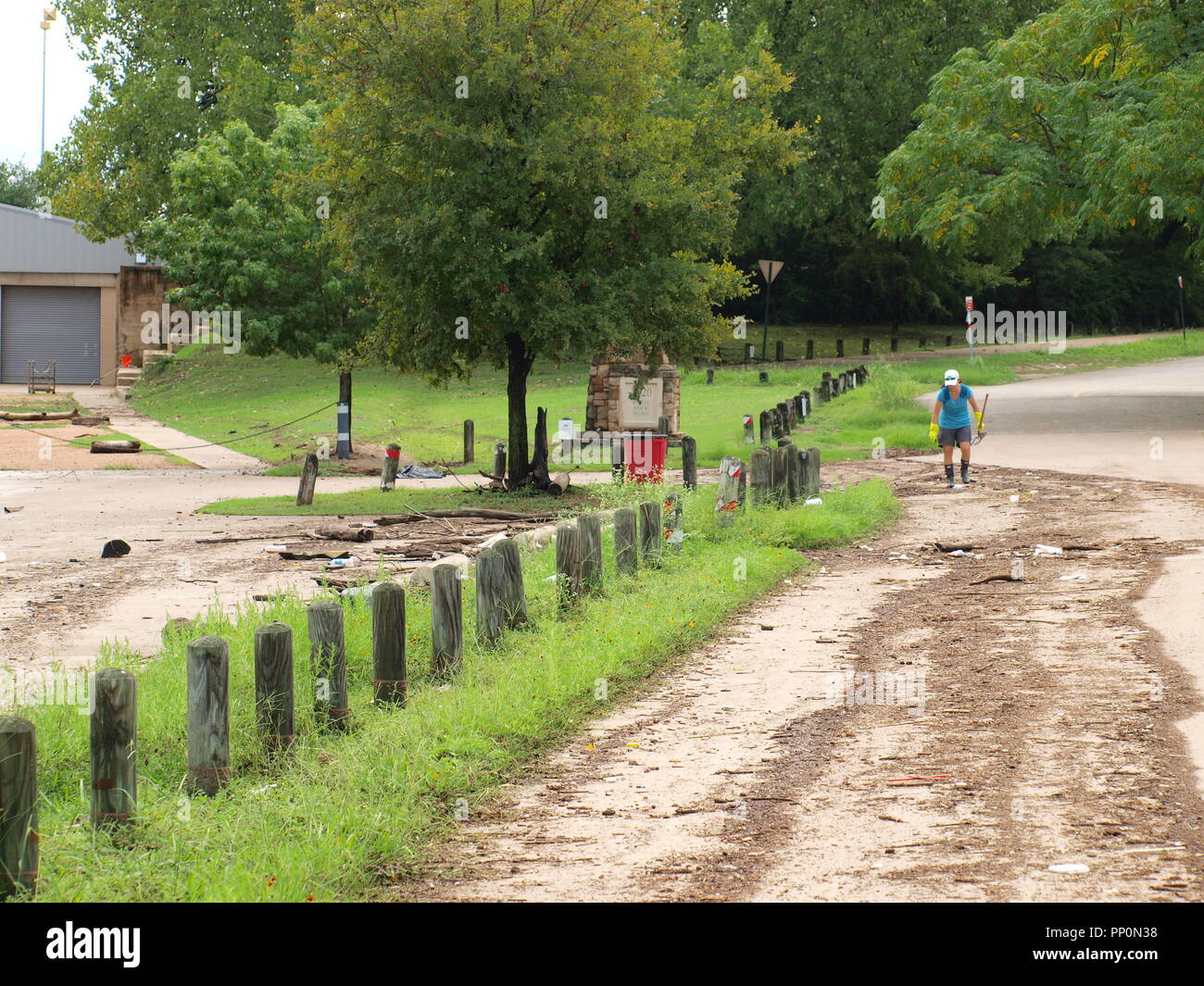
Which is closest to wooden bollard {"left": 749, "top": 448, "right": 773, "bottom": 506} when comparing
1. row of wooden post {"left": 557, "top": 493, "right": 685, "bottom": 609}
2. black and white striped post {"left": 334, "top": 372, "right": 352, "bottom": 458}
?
row of wooden post {"left": 557, "top": 493, "right": 685, "bottom": 609}

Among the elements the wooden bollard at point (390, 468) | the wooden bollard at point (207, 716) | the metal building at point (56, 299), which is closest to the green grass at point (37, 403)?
the metal building at point (56, 299)

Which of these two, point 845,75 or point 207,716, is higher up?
point 845,75

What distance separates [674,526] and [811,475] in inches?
160

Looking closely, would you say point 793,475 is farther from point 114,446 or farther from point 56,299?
point 56,299

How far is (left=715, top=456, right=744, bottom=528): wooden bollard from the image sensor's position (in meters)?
15.9

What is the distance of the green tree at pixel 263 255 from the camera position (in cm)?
2762

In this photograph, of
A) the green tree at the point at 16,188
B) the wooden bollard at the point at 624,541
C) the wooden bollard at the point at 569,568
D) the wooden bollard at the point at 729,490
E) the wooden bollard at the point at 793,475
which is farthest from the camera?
the green tree at the point at 16,188

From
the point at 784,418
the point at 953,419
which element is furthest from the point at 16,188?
the point at 953,419

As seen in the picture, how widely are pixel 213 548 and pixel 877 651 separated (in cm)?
901

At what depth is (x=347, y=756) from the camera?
7258 millimetres

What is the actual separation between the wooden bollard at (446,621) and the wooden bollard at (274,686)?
1.73m

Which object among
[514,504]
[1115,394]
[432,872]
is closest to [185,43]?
[1115,394]

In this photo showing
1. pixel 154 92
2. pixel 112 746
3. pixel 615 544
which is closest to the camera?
pixel 112 746

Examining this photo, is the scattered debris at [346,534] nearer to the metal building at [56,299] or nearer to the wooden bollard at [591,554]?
the wooden bollard at [591,554]
